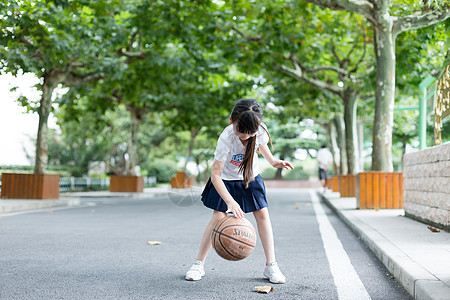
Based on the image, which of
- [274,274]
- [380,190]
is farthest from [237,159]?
[380,190]

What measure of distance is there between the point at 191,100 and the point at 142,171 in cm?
2021

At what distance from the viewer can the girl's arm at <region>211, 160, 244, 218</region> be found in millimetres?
4109

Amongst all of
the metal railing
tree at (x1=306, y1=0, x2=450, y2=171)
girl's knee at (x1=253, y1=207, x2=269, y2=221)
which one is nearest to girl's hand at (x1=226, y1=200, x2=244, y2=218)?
girl's knee at (x1=253, y1=207, x2=269, y2=221)

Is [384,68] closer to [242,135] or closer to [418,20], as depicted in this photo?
[418,20]

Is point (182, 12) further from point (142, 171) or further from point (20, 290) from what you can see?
point (142, 171)

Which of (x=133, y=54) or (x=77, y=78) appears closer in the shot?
(x=133, y=54)

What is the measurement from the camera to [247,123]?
4152mm

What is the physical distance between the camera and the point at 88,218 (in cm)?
1069

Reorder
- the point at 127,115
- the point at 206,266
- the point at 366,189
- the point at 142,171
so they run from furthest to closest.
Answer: the point at 142,171 < the point at 127,115 < the point at 366,189 < the point at 206,266

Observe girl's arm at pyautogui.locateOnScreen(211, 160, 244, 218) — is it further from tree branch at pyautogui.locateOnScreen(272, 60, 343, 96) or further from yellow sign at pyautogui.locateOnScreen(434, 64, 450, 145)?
tree branch at pyautogui.locateOnScreen(272, 60, 343, 96)

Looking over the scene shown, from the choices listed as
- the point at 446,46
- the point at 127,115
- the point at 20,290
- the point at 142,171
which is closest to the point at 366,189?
the point at 446,46

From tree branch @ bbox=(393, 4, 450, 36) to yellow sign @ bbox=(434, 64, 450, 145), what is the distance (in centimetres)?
279

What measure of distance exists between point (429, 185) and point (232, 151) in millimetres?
4461

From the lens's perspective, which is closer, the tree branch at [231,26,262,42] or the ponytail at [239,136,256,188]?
the ponytail at [239,136,256,188]
